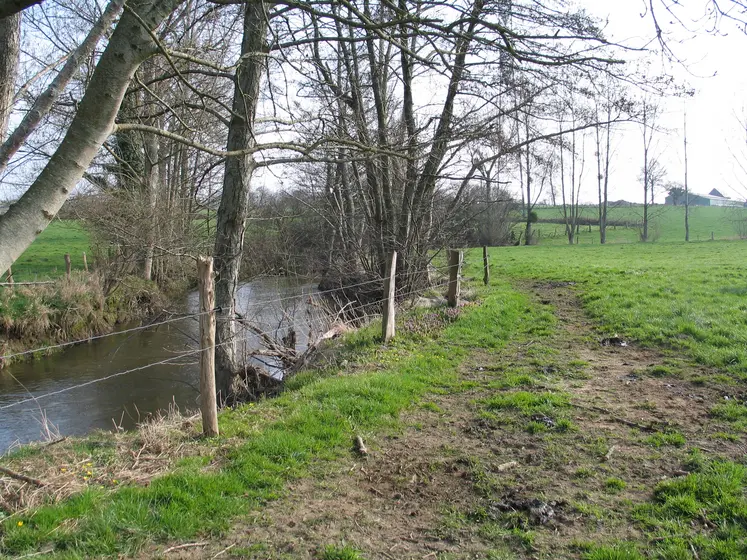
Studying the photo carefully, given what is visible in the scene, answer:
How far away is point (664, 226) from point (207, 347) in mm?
63505

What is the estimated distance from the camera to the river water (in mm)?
8844

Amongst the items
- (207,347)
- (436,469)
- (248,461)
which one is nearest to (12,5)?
(207,347)

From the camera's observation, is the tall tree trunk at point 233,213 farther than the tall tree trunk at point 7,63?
Yes

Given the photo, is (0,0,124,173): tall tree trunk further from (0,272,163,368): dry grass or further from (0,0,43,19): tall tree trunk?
(0,272,163,368): dry grass

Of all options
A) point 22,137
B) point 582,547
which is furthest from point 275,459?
point 22,137

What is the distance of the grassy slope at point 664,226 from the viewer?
5147cm

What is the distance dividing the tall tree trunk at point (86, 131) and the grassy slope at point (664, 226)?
47.6m

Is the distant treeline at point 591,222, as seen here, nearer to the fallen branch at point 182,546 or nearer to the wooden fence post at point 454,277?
the wooden fence post at point 454,277

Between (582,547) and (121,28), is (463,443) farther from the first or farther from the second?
(121,28)

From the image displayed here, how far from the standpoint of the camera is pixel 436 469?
182 inches

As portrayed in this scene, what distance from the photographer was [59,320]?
1454 centimetres

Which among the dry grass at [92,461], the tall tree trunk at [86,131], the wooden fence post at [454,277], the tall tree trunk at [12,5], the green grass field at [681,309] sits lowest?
the dry grass at [92,461]

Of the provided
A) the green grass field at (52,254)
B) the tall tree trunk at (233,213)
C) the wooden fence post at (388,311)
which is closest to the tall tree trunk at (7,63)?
the tall tree trunk at (233,213)

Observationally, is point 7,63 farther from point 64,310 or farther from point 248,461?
point 64,310
